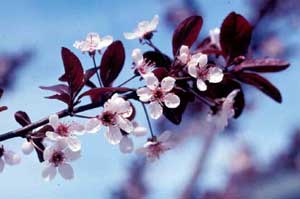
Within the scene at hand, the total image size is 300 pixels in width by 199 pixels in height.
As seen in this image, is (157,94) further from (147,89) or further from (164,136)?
(164,136)

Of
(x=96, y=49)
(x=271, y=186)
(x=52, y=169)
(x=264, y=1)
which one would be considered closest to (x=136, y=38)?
(x=96, y=49)

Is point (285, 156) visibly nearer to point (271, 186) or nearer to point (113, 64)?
point (271, 186)

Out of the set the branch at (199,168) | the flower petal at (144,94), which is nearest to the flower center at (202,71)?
the flower petal at (144,94)

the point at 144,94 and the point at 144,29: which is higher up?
the point at 144,29

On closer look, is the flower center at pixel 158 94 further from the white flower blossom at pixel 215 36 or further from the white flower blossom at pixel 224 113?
the white flower blossom at pixel 215 36

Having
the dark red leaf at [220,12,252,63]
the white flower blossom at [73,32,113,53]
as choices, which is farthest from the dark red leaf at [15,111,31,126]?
the dark red leaf at [220,12,252,63]

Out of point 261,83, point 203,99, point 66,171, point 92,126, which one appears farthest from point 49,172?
point 261,83

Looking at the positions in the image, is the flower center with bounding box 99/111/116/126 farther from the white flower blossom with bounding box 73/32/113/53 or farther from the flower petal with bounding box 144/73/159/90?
the white flower blossom with bounding box 73/32/113/53
